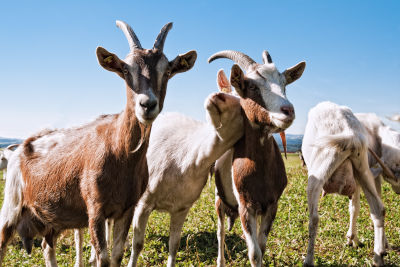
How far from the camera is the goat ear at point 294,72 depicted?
4.23 metres

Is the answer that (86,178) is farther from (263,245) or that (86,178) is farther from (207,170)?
(263,245)

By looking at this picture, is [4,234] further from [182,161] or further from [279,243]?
[279,243]

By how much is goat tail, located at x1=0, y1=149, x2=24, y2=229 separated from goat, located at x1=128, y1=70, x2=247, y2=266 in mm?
1457

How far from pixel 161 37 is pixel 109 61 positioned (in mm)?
649

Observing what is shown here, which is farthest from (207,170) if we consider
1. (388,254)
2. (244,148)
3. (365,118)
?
(365,118)

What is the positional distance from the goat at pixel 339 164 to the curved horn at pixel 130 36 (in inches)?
106

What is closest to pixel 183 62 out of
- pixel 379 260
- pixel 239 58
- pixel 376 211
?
pixel 239 58

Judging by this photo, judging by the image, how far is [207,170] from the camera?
4469 millimetres

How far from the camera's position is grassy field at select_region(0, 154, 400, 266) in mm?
5250

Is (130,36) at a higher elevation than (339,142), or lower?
higher

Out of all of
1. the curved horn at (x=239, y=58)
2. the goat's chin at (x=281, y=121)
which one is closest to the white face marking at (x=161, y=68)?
the curved horn at (x=239, y=58)

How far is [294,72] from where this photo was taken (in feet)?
14.3

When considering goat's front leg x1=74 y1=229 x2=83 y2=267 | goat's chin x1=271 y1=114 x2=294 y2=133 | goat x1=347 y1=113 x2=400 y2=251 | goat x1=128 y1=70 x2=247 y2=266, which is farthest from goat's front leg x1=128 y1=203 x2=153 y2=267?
goat x1=347 y1=113 x2=400 y2=251

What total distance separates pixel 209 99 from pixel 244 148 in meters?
0.69
